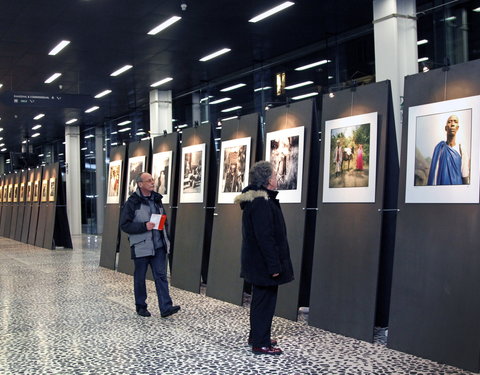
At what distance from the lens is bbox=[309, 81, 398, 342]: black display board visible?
552 centimetres

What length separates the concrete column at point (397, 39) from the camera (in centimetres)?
989

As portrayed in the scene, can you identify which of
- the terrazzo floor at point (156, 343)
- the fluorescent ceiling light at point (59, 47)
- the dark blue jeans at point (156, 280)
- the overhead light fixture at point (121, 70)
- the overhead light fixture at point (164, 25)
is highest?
the overhead light fixture at point (164, 25)

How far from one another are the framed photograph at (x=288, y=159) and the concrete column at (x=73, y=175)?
65.4ft

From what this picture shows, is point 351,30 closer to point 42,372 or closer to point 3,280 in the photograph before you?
point 3,280

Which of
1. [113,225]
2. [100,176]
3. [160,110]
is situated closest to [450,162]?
[113,225]

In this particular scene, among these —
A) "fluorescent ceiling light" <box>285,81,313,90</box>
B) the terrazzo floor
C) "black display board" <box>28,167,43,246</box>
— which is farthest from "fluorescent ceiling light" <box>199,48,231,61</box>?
"black display board" <box>28,167,43,246</box>

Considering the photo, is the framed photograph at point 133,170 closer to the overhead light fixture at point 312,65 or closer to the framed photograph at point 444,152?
the overhead light fixture at point 312,65

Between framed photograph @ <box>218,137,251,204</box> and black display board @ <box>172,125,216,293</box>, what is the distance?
56cm

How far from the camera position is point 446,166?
481 centimetres

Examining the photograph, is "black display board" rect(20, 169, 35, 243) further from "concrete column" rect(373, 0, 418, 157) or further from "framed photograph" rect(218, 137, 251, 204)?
"concrete column" rect(373, 0, 418, 157)

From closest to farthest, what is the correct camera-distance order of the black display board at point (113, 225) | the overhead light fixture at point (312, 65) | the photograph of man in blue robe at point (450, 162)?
the photograph of man in blue robe at point (450, 162) < the black display board at point (113, 225) < the overhead light fixture at point (312, 65)

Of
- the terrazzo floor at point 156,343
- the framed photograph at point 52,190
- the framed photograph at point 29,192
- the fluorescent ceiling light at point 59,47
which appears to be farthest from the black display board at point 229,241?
the framed photograph at point 29,192

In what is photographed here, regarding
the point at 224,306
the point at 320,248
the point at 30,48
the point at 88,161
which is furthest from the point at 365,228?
the point at 88,161

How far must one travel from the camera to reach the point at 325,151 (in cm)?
615
